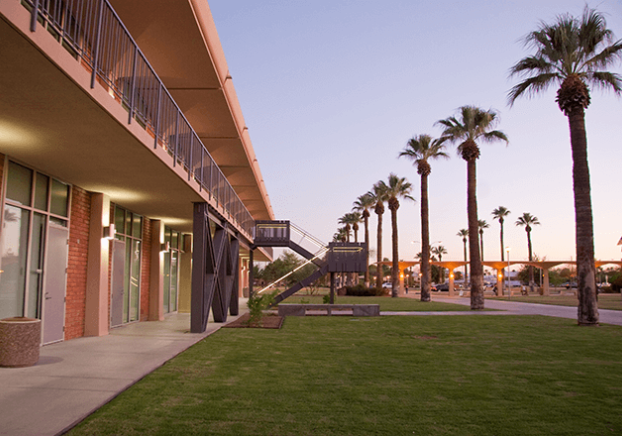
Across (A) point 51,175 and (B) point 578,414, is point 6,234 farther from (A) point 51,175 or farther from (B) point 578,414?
(B) point 578,414

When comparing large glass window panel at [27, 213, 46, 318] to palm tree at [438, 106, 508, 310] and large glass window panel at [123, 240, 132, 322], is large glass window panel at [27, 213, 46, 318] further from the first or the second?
palm tree at [438, 106, 508, 310]

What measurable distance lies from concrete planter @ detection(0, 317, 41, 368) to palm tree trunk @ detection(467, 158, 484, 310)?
883 inches

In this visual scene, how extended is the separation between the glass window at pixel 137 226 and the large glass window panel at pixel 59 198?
Result: 4.50 metres

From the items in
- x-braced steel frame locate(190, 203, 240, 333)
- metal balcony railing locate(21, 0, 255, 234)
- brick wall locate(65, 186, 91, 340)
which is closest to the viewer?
metal balcony railing locate(21, 0, 255, 234)

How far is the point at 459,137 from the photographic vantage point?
28.3 metres

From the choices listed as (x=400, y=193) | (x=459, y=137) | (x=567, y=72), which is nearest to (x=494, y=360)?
(x=567, y=72)

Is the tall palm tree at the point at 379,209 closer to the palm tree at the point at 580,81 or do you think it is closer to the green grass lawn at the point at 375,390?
the palm tree at the point at 580,81

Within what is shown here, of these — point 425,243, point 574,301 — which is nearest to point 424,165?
point 425,243

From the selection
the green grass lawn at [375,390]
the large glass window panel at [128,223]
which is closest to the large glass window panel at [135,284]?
the large glass window panel at [128,223]

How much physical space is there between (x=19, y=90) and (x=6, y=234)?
4.11 metres

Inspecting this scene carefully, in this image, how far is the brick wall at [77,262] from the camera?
11.4 meters

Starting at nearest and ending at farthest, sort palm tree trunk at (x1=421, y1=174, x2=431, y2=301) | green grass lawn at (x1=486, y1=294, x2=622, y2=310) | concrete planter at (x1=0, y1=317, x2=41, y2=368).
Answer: concrete planter at (x1=0, y1=317, x2=41, y2=368)
green grass lawn at (x1=486, y1=294, x2=622, y2=310)
palm tree trunk at (x1=421, y1=174, x2=431, y2=301)

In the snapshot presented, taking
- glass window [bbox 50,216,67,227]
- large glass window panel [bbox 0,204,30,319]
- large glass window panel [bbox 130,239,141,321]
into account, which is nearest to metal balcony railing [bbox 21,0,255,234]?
glass window [bbox 50,216,67,227]

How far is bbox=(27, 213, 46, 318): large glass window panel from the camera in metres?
9.72
